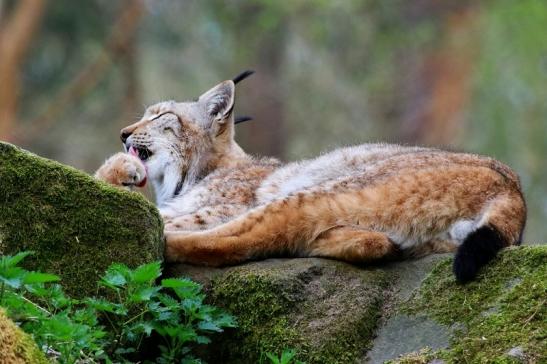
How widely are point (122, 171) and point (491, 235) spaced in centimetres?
247

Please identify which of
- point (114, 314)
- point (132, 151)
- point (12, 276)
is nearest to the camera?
point (12, 276)

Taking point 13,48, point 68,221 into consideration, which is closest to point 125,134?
point 68,221

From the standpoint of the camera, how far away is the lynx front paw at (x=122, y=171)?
6457 mm

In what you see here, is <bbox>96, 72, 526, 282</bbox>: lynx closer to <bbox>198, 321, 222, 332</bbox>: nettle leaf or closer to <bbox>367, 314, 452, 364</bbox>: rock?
<bbox>367, 314, 452, 364</bbox>: rock

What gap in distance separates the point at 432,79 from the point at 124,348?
15.7 meters

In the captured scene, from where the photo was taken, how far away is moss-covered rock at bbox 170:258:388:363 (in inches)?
195

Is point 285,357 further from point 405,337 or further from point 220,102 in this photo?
point 220,102

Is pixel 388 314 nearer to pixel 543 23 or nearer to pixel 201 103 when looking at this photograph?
pixel 201 103

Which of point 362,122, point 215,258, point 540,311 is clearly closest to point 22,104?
point 362,122

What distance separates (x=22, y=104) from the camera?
2061 cm

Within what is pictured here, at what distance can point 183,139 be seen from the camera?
7.50 metres

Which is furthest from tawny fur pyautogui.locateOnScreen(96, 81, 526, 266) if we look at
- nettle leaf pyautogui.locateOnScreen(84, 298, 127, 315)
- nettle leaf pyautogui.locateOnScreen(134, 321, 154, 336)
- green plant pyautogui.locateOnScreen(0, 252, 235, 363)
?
nettle leaf pyautogui.locateOnScreen(84, 298, 127, 315)

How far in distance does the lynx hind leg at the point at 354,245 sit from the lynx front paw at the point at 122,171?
1506 millimetres

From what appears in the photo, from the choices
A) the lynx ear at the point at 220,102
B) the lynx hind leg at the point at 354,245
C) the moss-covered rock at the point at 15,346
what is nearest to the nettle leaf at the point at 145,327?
the moss-covered rock at the point at 15,346
